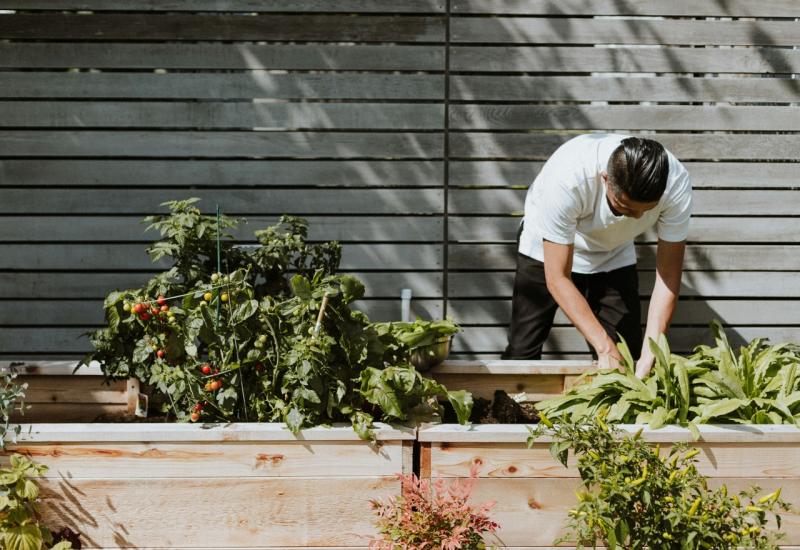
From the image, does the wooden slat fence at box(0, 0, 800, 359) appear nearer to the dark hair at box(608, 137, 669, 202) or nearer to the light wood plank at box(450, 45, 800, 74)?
the light wood plank at box(450, 45, 800, 74)

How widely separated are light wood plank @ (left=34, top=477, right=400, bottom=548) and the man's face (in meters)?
1.45

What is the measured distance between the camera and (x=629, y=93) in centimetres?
439

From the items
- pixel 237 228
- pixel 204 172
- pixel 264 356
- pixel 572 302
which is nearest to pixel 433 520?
pixel 264 356

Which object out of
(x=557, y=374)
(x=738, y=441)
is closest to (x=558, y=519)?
(x=738, y=441)

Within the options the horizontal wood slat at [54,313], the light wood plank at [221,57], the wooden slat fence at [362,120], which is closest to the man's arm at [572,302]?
the wooden slat fence at [362,120]

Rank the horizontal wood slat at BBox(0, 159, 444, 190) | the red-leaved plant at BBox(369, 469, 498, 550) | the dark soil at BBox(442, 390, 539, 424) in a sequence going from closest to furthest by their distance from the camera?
1. the red-leaved plant at BBox(369, 469, 498, 550)
2. the dark soil at BBox(442, 390, 539, 424)
3. the horizontal wood slat at BBox(0, 159, 444, 190)

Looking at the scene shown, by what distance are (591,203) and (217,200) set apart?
6.96 ft

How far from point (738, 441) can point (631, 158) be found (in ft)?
3.77

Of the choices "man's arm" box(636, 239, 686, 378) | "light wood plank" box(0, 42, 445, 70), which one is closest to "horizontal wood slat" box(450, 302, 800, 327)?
"man's arm" box(636, 239, 686, 378)

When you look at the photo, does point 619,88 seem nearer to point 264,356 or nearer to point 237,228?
point 237,228

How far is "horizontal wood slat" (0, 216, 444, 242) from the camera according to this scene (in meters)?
4.37

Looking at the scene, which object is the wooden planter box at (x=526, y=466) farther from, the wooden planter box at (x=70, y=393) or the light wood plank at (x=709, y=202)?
the light wood plank at (x=709, y=202)

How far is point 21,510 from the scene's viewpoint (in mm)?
2607

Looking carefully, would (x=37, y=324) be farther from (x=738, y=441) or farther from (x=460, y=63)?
(x=738, y=441)
